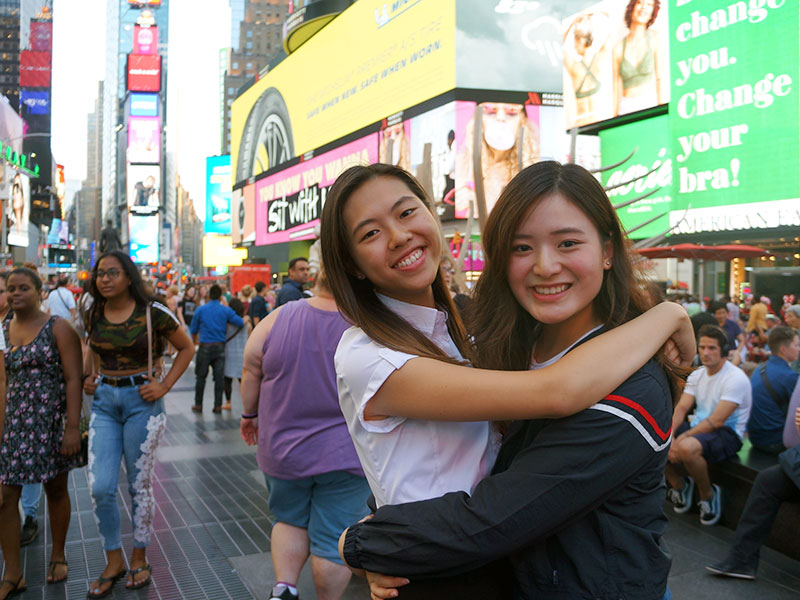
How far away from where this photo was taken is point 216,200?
76.6 m

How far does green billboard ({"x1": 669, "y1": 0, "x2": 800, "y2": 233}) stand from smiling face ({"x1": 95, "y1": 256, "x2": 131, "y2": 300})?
58.9ft

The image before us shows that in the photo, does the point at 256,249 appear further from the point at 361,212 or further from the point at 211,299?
the point at 361,212

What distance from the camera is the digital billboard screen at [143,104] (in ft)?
305

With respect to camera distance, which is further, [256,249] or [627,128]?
[256,249]

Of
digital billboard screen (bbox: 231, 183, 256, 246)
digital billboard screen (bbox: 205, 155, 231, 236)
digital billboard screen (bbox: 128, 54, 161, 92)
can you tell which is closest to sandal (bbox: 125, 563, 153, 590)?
digital billboard screen (bbox: 231, 183, 256, 246)

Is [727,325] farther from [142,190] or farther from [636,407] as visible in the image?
[142,190]

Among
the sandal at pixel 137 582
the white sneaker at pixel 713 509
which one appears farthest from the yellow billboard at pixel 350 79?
the sandal at pixel 137 582

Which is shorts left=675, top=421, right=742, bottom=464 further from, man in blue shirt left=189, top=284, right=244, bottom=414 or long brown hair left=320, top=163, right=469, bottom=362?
man in blue shirt left=189, top=284, right=244, bottom=414

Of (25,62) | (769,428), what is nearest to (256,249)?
(25,62)

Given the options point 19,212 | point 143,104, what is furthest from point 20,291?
point 143,104

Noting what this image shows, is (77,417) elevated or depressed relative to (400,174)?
depressed

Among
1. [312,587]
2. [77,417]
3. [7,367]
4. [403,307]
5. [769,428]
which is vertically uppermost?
[403,307]

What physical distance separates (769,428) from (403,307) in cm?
501

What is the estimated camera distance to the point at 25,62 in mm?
55875
